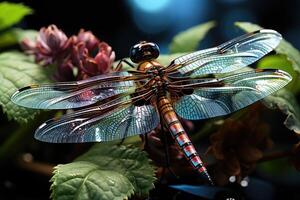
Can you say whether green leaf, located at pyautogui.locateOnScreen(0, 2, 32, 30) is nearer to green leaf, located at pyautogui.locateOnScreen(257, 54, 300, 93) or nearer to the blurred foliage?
the blurred foliage

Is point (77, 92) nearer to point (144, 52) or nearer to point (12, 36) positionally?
point (144, 52)

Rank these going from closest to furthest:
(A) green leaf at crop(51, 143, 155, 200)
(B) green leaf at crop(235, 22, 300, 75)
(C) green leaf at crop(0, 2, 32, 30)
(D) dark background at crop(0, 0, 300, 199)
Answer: (A) green leaf at crop(51, 143, 155, 200) → (B) green leaf at crop(235, 22, 300, 75) → (C) green leaf at crop(0, 2, 32, 30) → (D) dark background at crop(0, 0, 300, 199)

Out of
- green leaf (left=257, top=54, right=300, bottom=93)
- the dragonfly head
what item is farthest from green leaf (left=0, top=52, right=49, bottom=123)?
green leaf (left=257, top=54, right=300, bottom=93)

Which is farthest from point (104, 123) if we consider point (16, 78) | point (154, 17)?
point (154, 17)

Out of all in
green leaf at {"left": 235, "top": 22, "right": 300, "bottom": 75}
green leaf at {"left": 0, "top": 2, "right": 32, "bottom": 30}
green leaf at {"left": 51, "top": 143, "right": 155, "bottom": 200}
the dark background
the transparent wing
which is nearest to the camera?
green leaf at {"left": 51, "top": 143, "right": 155, "bottom": 200}

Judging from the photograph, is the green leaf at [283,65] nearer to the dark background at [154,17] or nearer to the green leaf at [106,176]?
the green leaf at [106,176]

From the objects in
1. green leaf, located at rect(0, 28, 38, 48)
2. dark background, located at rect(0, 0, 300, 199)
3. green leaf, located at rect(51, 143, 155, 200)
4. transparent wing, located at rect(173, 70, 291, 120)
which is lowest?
green leaf, located at rect(51, 143, 155, 200)

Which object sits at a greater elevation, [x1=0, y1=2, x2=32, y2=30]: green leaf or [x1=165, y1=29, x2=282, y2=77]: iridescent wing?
[x1=0, y1=2, x2=32, y2=30]: green leaf

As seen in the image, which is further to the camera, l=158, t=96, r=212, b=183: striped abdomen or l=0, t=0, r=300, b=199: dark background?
l=0, t=0, r=300, b=199: dark background
